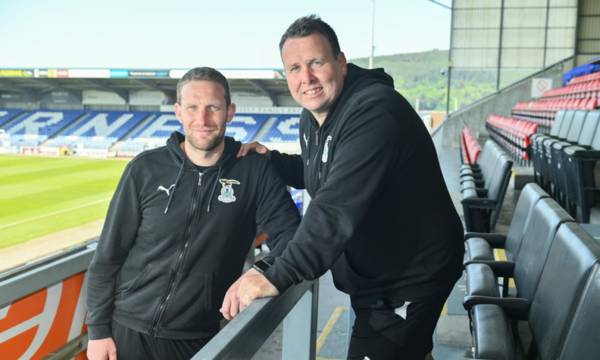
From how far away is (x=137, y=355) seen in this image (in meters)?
1.40

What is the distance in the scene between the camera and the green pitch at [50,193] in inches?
389

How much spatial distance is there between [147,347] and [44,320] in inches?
14.3

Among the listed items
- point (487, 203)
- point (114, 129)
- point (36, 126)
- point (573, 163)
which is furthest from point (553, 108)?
point (36, 126)

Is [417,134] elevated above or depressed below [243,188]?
above

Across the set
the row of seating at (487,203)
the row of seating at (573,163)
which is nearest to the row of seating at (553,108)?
the row of seating at (573,163)

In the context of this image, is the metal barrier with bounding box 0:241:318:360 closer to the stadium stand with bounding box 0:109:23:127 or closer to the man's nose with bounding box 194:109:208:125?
the man's nose with bounding box 194:109:208:125

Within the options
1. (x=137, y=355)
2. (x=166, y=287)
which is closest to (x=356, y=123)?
(x=166, y=287)

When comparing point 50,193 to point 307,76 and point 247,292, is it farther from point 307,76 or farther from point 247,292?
point 247,292

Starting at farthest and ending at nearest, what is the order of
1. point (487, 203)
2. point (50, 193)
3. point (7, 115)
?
point (7, 115), point (50, 193), point (487, 203)

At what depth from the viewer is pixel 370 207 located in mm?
1008

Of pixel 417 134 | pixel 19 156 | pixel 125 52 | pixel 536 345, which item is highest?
pixel 125 52

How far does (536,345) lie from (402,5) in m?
17.4

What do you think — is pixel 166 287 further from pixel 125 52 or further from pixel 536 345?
pixel 125 52

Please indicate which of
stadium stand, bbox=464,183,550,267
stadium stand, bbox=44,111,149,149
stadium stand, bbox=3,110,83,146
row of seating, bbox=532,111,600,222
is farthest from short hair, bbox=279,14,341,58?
stadium stand, bbox=3,110,83,146
